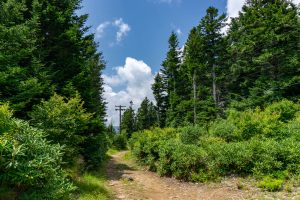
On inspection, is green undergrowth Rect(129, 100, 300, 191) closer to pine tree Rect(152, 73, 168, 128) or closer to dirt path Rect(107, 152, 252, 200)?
dirt path Rect(107, 152, 252, 200)

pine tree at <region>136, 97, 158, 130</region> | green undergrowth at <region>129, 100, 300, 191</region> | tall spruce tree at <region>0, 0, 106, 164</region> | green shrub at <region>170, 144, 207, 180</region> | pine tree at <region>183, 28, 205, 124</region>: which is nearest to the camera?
tall spruce tree at <region>0, 0, 106, 164</region>

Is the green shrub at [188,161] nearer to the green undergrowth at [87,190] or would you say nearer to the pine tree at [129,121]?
the green undergrowth at [87,190]

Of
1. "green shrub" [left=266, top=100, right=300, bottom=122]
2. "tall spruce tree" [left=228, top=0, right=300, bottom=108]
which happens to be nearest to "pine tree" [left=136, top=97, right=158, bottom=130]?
"tall spruce tree" [left=228, top=0, right=300, bottom=108]

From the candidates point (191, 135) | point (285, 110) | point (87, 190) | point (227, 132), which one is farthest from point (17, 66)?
point (285, 110)

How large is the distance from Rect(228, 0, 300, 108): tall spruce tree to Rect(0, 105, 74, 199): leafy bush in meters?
19.9

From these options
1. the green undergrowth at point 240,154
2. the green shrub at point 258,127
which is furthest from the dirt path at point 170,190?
the green shrub at point 258,127

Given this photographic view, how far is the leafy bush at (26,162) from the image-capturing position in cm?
365

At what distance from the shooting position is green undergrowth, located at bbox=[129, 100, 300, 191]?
8188 mm

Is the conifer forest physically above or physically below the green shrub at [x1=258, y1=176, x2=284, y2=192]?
above

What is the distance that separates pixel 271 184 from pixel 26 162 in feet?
22.0

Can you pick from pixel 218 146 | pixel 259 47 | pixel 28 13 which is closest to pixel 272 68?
pixel 259 47

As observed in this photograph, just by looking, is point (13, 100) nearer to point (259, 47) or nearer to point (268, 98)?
point (268, 98)

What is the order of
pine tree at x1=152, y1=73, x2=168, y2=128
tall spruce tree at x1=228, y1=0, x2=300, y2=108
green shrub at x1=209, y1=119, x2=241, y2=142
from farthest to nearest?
pine tree at x1=152, y1=73, x2=168, y2=128 < tall spruce tree at x1=228, y1=0, x2=300, y2=108 < green shrub at x1=209, y1=119, x2=241, y2=142

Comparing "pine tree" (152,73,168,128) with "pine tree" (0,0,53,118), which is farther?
"pine tree" (152,73,168,128)
